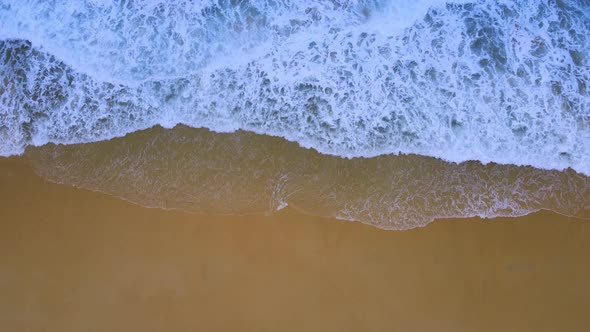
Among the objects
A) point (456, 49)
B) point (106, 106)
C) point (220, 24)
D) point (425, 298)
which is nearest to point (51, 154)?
point (106, 106)

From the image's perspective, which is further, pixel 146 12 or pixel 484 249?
pixel 146 12

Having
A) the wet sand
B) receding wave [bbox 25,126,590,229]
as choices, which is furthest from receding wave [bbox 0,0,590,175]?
the wet sand

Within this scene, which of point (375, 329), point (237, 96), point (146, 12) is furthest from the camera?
point (146, 12)

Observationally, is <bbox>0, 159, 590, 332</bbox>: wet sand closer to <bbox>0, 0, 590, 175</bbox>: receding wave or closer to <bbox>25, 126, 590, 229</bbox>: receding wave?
<bbox>25, 126, 590, 229</bbox>: receding wave

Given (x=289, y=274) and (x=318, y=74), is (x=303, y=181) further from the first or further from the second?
(x=318, y=74)

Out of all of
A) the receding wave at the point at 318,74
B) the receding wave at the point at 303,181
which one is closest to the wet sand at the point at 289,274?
the receding wave at the point at 303,181

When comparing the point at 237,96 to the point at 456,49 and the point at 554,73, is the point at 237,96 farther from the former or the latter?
the point at 554,73
